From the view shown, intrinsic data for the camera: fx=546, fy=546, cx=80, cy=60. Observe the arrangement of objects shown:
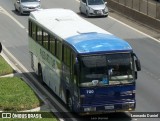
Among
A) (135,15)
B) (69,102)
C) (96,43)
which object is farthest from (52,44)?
(135,15)

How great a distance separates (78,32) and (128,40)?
51.0 feet

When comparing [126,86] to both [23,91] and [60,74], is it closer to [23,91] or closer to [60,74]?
[60,74]

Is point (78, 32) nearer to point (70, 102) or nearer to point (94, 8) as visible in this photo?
point (70, 102)

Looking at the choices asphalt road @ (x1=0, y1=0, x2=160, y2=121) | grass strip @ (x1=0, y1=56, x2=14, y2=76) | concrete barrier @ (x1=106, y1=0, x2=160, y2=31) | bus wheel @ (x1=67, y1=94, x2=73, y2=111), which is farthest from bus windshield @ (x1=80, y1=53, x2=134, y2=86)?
concrete barrier @ (x1=106, y1=0, x2=160, y2=31)

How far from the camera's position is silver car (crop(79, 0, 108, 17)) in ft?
149

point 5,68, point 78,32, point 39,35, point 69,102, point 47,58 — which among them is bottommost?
point 5,68

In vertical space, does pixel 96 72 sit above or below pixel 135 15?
above

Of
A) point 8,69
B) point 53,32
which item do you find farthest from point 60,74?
Answer: point 8,69

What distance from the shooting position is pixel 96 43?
64.8 ft

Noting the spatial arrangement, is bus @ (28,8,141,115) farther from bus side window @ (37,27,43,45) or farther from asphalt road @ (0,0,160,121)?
bus side window @ (37,27,43,45)

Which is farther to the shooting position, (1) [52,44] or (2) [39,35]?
(2) [39,35]

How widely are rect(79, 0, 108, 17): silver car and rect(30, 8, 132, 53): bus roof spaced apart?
19300mm

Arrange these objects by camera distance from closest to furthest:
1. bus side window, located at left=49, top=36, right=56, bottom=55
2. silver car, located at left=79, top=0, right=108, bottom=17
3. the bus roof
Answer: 1. the bus roof
2. bus side window, located at left=49, top=36, right=56, bottom=55
3. silver car, located at left=79, top=0, right=108, bottom=17

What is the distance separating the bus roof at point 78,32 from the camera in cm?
1961
